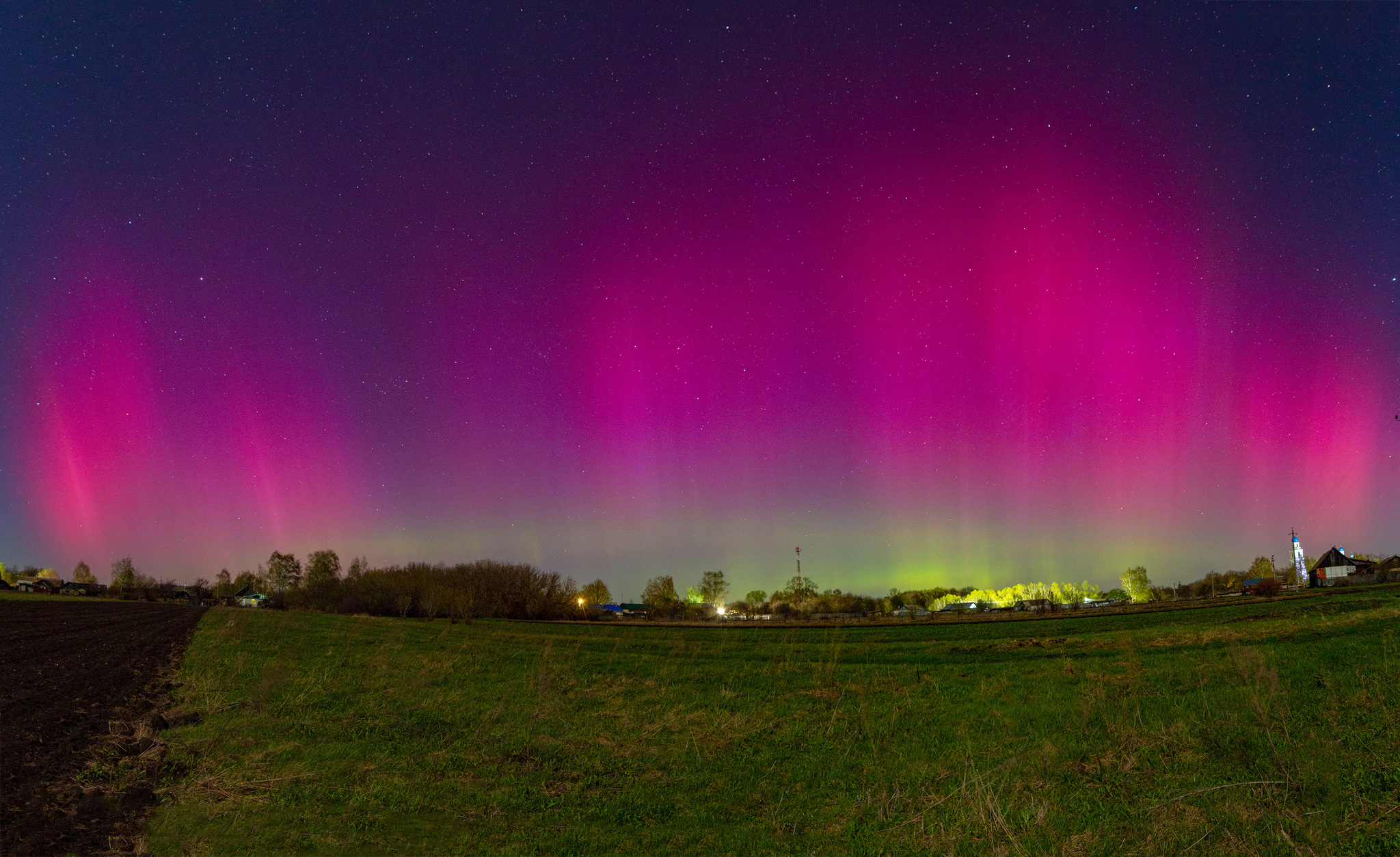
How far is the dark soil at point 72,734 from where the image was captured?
28.1 feet

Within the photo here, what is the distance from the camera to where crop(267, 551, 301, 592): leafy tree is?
189m

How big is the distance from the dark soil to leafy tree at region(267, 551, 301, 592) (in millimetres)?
176826

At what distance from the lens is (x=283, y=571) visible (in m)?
191

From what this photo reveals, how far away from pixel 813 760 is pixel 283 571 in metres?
215

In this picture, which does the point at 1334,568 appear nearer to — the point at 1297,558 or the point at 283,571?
the point at 1297,558

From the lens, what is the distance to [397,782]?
11.6 meters

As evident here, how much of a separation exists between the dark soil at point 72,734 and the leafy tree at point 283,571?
176826 millimetres

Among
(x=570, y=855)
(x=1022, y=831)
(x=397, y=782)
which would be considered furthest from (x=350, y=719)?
(x=1022, y=831)

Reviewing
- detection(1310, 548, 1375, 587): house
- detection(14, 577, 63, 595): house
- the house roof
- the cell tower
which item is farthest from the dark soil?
the cell tower

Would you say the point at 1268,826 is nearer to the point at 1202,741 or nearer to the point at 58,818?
the point at 1202,741

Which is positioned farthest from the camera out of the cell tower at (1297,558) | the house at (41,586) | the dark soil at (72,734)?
the cell tower at (1297,558)

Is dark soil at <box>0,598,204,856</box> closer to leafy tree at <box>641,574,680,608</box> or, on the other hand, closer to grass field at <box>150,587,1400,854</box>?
grass field at <box>150,587,1400,854</box>

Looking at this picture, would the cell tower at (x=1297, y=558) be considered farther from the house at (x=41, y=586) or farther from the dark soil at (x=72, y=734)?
the house at (x=41, y=586)

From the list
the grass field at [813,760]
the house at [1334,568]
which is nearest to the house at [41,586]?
the grass field at [813,760]
